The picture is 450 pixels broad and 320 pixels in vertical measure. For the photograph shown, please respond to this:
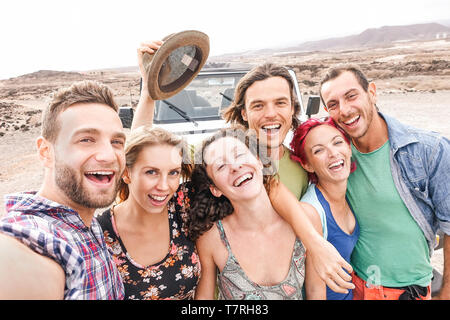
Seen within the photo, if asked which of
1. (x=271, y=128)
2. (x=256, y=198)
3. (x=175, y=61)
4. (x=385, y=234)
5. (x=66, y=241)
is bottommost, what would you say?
(x=385, y=234)

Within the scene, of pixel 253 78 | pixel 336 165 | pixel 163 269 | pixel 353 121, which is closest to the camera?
pixel 163 269

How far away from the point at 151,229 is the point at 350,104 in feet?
4.91

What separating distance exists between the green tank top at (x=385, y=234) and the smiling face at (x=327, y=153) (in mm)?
200

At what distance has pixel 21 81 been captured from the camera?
205 feet

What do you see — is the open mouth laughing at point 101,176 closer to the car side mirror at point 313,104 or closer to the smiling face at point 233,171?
the smiling face at point 233,171

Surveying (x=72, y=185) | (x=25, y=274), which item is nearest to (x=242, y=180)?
(x=72, y=185)

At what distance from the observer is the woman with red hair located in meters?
1.99

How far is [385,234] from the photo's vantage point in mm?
2006

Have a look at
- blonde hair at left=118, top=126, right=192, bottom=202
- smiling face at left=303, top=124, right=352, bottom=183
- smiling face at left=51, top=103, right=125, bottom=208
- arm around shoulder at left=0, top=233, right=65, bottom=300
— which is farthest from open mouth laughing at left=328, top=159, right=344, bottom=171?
arm around shoulder at left=0, top=233, right=65, bottom=300

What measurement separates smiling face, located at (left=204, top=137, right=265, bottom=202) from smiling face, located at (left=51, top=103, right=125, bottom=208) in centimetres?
61

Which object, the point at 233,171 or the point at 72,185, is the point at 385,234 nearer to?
the point at 233,171

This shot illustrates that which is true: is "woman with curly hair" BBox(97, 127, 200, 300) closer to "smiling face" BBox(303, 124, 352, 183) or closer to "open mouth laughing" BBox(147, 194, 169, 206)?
"open mouth laughing" BBox(147, 194, 169, 206)
